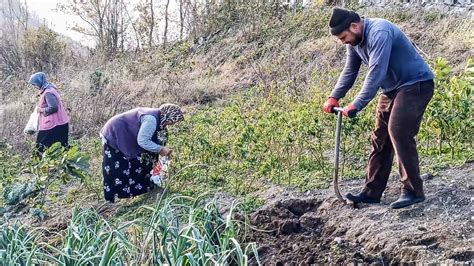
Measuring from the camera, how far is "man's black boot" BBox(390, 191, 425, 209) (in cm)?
427

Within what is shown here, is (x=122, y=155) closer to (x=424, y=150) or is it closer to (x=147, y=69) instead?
(x=424, y=150)

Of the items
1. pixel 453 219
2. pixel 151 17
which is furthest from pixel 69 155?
pixel 151 17

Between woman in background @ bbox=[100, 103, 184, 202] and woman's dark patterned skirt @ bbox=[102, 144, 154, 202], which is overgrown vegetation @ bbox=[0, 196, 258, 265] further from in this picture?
woman's dark patterned skirt @ bbox=[102, 144, 154, 202]

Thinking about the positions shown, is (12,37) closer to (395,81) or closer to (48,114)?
(48,114)

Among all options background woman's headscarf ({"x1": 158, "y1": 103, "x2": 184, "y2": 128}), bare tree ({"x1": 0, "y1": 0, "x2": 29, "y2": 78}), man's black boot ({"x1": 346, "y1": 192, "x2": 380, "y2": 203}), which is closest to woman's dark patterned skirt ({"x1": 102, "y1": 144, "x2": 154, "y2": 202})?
background woman's headscarf ({"x1": 158, "y1": 103, "x2": 184, "y2": 128})

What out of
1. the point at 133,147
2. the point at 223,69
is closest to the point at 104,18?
the point at 223,69

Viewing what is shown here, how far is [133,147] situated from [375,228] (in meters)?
2.68

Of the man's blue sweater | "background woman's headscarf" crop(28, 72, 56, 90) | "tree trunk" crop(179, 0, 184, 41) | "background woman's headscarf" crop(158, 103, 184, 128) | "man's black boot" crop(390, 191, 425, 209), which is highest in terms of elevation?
"tree trunk" crop(179, 0, 184, 41)

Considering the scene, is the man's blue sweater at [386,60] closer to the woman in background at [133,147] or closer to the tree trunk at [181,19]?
the woman in background at [133,147]

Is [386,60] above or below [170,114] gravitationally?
above

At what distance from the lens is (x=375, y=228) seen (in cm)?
402

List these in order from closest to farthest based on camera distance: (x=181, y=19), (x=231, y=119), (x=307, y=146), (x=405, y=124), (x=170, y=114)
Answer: (x=405, y=124) → (x=170, y=114) → (x=307, y=146) → (x=231, y=119) → (x=181, y=19)

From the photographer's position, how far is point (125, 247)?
3.38m

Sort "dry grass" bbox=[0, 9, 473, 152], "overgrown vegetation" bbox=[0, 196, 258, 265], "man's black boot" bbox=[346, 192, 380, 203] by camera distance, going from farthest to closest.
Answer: "dry grass" bbox=[0, 9, 473, 152]
"man's black boot" bbox=[346, 192, 380, 203]
"overgrown vegetation" bbox=[0, 196, 258, 265]
